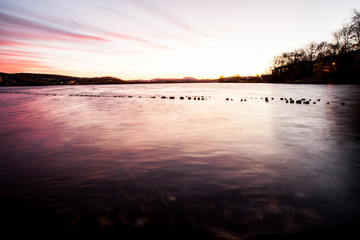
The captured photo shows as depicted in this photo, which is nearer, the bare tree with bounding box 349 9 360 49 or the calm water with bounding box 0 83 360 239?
the calm water with bounding box 0 83 360 239

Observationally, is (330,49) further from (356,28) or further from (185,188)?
(185,188)

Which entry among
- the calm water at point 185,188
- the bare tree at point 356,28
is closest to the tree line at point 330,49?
the bare tree at point 356,28

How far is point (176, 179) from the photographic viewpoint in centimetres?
491

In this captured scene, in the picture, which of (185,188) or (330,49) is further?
(330,49)

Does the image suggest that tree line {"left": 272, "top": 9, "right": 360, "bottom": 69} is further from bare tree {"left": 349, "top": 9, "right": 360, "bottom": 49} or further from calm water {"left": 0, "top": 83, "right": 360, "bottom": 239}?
calm water {"left": 0, "top": 83, "right": 360, "bottom": 239}

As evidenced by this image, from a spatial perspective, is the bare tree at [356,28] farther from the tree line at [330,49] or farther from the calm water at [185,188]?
the calm water at [185,188]

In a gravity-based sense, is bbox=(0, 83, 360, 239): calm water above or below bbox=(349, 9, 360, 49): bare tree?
below

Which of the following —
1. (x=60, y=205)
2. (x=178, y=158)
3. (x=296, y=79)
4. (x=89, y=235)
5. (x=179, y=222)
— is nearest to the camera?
(x=89, y=235)

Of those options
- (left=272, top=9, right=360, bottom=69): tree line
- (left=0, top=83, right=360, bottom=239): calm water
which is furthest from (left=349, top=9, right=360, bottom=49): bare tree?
(left=0, top=83, right=360, bottom=239): calm water

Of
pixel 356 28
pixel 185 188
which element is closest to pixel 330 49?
pixel 356 28

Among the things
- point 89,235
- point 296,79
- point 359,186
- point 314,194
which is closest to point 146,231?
point 89,235

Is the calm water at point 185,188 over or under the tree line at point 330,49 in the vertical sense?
under

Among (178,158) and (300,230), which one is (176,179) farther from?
(300,230)

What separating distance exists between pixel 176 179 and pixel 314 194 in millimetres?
2878
